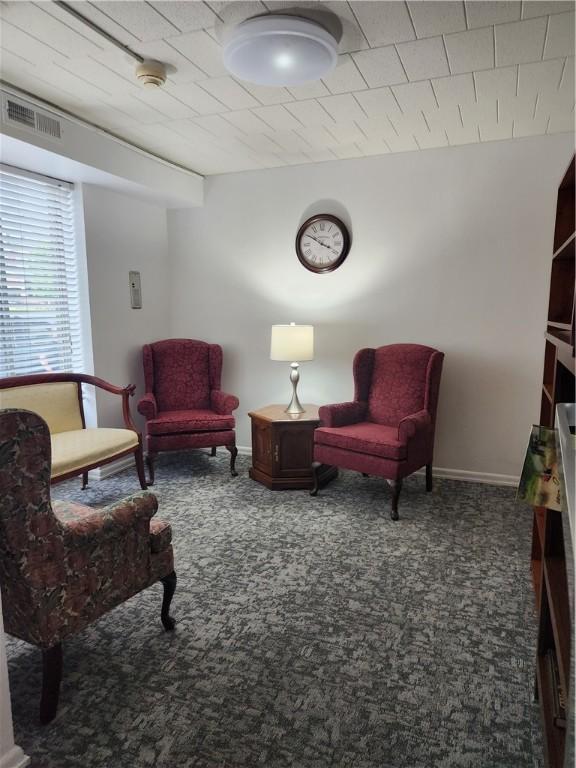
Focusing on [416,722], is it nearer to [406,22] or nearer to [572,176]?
[572,176]

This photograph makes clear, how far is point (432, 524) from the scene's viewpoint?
10.1ft

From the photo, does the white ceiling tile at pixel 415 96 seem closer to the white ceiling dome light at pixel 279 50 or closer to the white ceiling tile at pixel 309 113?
the white ceiling tile at pixel 309 113

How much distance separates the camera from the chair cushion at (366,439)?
10.4ft

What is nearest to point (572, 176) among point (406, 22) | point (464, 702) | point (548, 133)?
point (406, 22)

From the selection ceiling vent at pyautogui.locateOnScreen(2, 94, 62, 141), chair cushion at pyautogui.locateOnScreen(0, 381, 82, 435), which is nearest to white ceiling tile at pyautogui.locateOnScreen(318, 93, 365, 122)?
ceiling vent at pyautogui.locateOnScreen(2, 94, 62, 141)

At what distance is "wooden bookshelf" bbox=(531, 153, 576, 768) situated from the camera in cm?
115

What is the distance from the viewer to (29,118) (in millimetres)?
2779

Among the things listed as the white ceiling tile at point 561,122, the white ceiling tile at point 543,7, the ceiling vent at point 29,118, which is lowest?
the ceiling vent at point 29,118

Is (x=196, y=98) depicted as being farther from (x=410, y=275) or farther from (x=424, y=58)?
(x=410, y=275)

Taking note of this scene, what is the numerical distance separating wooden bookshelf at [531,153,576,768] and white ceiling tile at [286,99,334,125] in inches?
55.6

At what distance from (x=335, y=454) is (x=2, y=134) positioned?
8.95ft

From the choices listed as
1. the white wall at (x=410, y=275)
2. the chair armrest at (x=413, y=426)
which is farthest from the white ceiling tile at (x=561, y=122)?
the chair armrest at (x=413, y=426)

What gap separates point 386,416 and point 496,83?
2.17 metres

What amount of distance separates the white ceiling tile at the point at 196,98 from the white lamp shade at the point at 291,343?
59.3 inches
